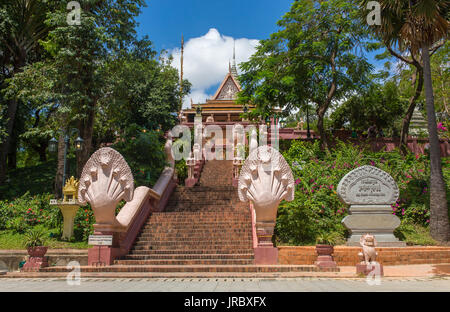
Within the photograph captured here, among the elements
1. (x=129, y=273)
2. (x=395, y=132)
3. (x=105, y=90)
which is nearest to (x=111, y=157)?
(x=129, y=273)

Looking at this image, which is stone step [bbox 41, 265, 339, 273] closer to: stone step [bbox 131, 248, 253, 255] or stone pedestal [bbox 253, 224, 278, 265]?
stone pedestal [bbox 253, 224, 278, 265]

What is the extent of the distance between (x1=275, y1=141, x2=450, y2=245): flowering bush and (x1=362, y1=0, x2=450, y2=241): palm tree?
0.90 m

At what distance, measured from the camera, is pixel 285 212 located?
383 inches

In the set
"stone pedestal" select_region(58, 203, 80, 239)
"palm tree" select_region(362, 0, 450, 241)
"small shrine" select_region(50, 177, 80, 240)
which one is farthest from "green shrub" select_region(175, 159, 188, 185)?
"palm tree" select_region(362, 0, 450, 241)

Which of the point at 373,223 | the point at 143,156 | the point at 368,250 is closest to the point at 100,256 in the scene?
the point at 368,250

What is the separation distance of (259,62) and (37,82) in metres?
9.95

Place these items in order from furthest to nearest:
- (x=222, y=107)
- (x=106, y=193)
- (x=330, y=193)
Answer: (x=222, y=107), (x=330, y=193), (x=106, y=193)

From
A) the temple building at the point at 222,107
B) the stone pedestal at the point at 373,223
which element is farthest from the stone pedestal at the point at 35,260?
the temple building at the point at 222,107

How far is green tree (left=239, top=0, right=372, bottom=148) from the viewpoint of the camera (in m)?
15.4

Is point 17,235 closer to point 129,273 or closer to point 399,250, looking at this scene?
point 129,273

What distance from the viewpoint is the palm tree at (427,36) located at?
31.8ft

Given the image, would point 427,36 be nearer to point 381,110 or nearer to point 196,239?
point 196,239

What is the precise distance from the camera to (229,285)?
224 inches

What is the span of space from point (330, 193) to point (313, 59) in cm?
731
